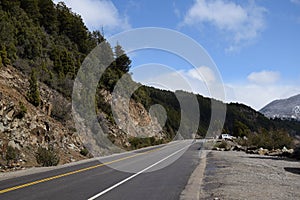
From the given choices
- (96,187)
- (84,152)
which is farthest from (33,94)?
(96,187)

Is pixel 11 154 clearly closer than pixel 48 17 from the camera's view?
Yes

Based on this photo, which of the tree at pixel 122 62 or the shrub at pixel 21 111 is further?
the tree at pixel 122 62

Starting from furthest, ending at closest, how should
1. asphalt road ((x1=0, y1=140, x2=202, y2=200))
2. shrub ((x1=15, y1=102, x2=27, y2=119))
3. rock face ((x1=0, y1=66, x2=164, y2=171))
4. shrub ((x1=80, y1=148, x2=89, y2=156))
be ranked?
1. shrub ((x1=80, y1=148, x2=89, y2=156))
2. shrub ((x1=15, y1=102, x2=27, y2=119))
3. rock face ((x1=0, y1=66, x2=164, y2=171))
4. asphalt road ((x1=0, y1=140, x2=202, y2=200))

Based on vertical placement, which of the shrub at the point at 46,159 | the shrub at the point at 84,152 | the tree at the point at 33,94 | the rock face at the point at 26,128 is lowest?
the shrub at the point at 46,159

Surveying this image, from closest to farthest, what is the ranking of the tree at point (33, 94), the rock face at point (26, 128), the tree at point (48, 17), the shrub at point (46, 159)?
the shrub at point (46, 159)
the rock face at point (26, 128)
the tree at point (33, 94)
the tree at point (48, 17)

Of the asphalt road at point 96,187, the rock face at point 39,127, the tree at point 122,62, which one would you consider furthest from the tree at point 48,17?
the asphalt road at point 96,187

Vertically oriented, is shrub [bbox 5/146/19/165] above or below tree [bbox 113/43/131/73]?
below

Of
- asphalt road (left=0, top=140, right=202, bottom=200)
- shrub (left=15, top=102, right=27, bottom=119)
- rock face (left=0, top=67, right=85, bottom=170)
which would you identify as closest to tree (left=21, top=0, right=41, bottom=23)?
rock face (left=0, top=67, right=85, bottom=170)

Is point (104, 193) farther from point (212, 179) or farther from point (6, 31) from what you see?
point (6, 31)

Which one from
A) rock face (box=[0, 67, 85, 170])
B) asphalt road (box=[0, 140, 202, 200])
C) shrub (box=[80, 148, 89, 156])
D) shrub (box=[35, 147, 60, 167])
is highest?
rock face (box=[0, 67, 85, 170])

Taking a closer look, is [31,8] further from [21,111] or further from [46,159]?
[46,159]

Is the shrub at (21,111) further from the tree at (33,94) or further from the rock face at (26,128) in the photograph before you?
the tree at (33,94)

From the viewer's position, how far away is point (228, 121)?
6447 inches

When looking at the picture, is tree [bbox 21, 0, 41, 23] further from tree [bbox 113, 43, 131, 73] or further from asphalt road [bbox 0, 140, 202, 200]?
asphalt road [bbox 0, 140, 202, 200]
